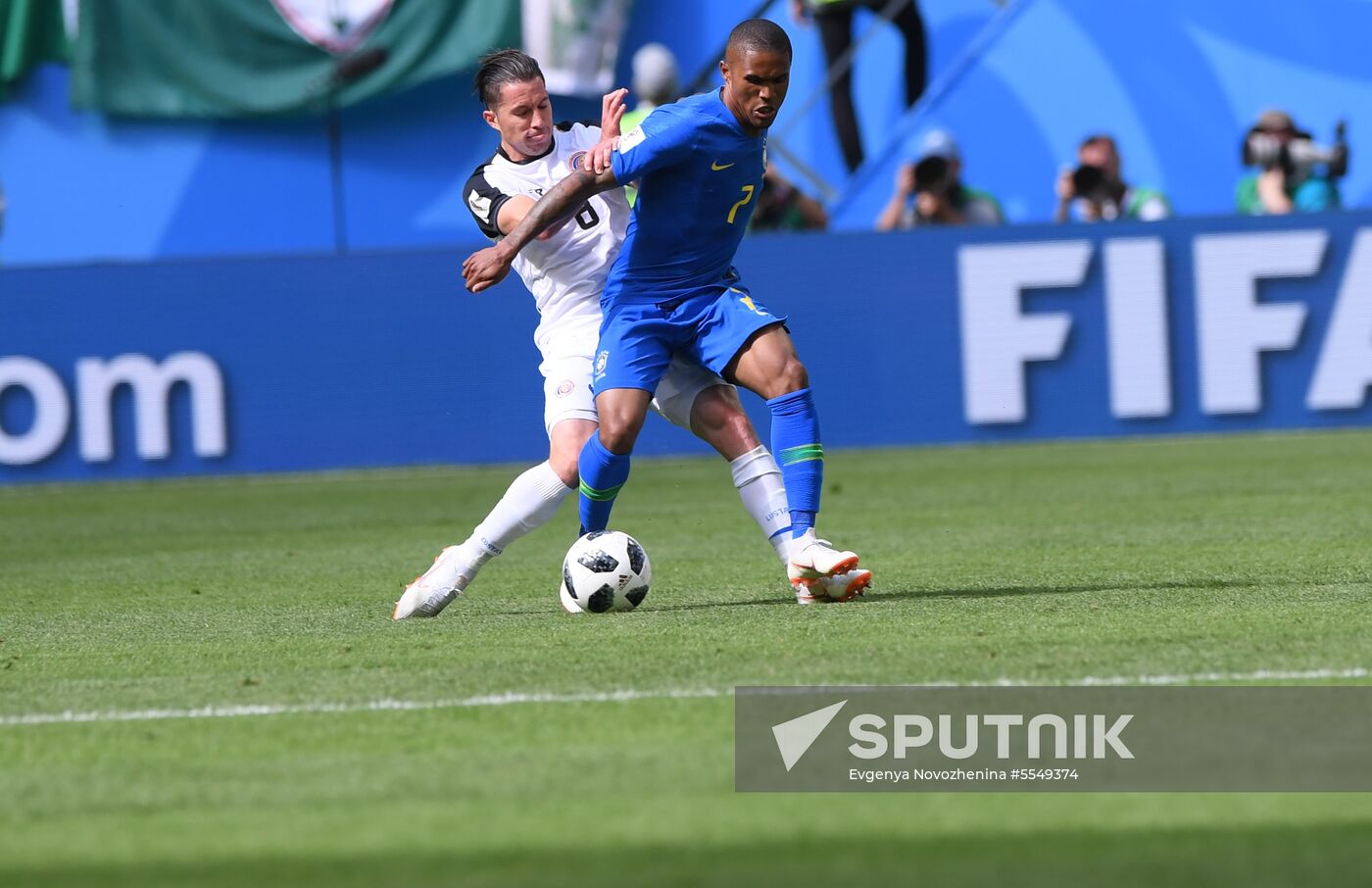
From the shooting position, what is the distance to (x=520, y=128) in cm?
668

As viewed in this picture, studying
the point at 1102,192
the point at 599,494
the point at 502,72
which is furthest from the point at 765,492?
the point at 1102,192

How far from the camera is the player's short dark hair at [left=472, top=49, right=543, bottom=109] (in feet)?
21.5

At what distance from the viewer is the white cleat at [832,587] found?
619 centimetres

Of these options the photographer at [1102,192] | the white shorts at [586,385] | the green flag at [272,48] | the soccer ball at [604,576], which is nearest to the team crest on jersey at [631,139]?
the white shorts at [586,385]

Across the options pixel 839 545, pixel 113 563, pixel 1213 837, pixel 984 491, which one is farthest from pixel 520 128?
pixel 984 491

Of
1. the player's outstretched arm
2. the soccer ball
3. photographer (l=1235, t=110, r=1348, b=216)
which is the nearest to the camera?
the player's outstretched arm

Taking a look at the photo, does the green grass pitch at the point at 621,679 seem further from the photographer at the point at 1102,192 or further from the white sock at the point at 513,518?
the photographer at the point at 1102,192

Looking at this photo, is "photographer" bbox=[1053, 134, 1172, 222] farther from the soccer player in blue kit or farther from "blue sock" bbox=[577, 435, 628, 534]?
"blue sock" bbox=[577, 435, 628, 534]

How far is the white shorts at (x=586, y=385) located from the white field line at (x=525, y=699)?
2.06 m

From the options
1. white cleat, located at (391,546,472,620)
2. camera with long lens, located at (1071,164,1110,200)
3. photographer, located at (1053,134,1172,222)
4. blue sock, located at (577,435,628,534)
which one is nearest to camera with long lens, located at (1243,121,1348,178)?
photographer, located at (1053,134,1172,222)

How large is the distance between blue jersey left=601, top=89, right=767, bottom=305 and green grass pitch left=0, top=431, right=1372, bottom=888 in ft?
3.25

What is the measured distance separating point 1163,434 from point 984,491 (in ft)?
9.31

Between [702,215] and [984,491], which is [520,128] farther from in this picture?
[984,491]

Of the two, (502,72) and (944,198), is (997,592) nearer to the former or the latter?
(502,72)
